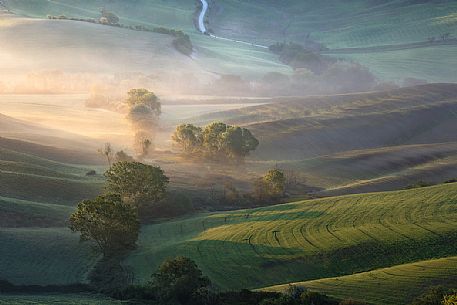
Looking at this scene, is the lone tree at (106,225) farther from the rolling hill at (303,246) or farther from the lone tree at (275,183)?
the lone tree at (275,183)

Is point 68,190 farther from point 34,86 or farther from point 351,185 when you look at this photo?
point 34,86

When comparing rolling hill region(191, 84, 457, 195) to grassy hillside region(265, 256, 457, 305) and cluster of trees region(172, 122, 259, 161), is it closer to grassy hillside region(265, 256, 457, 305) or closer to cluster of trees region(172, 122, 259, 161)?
cluster of trees region(172, 122, 259, 161)

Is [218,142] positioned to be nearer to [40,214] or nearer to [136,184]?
[136,184]

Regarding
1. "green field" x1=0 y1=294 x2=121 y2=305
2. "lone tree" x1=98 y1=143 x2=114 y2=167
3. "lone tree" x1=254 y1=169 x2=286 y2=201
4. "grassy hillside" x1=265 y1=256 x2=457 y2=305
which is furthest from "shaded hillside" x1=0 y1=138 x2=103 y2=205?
"grassy hillside" x1=265 y1=256 x2=457 y2=305

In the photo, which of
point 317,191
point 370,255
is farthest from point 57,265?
point 317,191

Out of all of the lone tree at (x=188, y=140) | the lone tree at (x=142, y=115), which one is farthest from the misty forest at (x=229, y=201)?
the lone tree at (x=142, y=115)

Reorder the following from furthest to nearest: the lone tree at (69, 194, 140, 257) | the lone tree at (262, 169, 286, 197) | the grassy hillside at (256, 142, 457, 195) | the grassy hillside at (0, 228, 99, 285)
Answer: the grassy hillside at (256, 142, 457, 195)
the lone tree at (262, 169, 286, 197)
the lone tree at (69, 194, 140, 257)
the grassy hillside at (0, 228, 99, 285)
